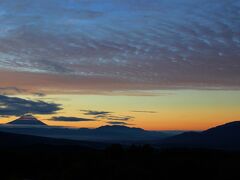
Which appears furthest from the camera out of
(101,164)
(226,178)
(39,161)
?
(39,161)

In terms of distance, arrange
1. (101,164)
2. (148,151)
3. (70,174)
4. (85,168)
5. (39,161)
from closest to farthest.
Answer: (70,174)
(85,168)
(101,164)
(39,161)
(148,151)

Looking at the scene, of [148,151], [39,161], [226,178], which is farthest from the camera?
[148,151]

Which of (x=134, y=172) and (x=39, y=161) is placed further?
(x=39, y=161)

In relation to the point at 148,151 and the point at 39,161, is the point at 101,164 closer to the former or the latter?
the point at 39,161

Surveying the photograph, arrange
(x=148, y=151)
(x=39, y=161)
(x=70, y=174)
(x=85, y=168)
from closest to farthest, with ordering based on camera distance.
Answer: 1. (x=70, y=174)
2. (x=85, y=168)
3. (x=39, y=161)
4. (x=148, y=151)

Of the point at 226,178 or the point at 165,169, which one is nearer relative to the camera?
the point at 226,178

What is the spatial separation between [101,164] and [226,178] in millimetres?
16777

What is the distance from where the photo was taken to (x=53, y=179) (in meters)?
45.2

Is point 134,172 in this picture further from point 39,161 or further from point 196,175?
point 39,161

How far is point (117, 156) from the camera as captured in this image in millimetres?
86500

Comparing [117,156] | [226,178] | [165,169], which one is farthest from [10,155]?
[226,178]

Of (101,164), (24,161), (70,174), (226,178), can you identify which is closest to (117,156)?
(24,161)

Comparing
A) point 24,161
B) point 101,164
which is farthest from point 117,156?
point 101,164

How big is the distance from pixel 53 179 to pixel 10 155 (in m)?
45.6
